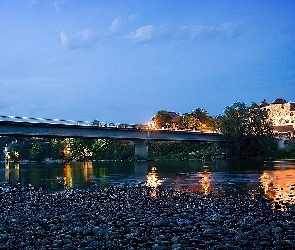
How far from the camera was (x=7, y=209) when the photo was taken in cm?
2505

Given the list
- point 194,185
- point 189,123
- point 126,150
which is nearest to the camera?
point 194,185

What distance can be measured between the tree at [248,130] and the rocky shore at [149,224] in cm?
10070

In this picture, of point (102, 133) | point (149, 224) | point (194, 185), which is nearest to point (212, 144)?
point (102, 133)

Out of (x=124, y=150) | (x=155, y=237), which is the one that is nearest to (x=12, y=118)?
(x=155, y=237)

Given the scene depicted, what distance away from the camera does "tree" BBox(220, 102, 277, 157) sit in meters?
125

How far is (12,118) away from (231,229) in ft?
214

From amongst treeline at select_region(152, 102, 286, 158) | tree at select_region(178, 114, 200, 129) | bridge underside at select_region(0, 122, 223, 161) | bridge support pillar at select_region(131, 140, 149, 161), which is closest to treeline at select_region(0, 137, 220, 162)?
tree at select_region(178, 114, 200, 129)

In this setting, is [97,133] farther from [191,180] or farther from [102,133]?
[191,180]

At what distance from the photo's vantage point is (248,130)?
126m

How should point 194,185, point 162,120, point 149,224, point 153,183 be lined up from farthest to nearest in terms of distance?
point 162,120, point 153,183, point 194,185, point 149,224

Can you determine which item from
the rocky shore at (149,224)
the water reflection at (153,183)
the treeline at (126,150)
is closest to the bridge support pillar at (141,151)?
the treeline at (126,150)

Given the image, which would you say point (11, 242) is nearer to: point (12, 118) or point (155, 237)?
point (155, 237)

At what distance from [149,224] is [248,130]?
368 ft

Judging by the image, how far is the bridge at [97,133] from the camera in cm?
7800
